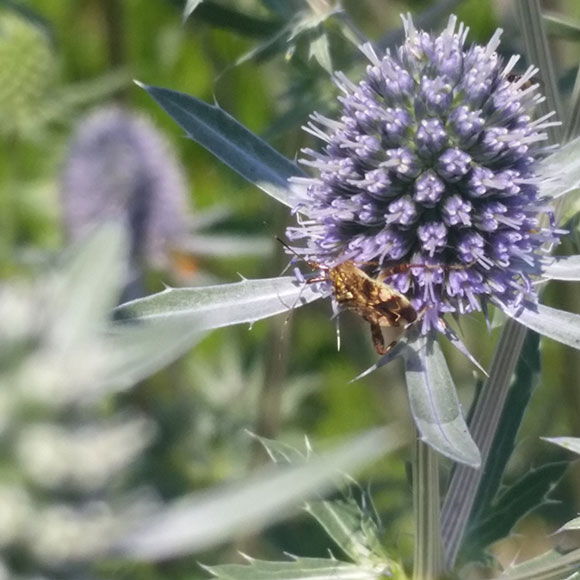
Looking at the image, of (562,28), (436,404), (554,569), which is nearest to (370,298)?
(436,404)

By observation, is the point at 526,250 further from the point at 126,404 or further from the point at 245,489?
the point at 126,404

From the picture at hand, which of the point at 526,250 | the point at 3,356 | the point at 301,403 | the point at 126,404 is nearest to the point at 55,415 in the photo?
the point at 3,356

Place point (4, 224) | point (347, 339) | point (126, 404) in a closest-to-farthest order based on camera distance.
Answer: point (126, 404), point (347, 339), point (4, 224)

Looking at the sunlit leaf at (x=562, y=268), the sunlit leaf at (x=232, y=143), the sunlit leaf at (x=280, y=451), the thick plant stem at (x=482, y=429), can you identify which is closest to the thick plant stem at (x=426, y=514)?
the thick plant stem at (x=482, y=429)

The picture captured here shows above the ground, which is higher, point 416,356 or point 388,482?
point 416,356

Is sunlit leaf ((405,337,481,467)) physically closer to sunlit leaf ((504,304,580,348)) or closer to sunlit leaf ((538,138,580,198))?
sunlit leaf ((504,304,580,348))

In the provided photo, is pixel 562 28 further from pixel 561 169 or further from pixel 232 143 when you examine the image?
pixel 232 143

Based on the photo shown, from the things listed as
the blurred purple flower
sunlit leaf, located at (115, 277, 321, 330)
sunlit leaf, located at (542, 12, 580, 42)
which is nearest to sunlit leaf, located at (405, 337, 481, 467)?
sunlit leaf, located at (115, 277, 321, 330)
